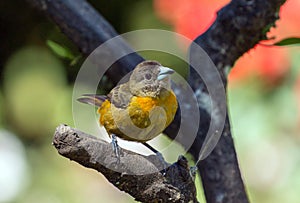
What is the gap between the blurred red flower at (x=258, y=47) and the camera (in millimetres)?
2473

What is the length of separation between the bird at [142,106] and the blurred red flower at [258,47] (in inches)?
51.8

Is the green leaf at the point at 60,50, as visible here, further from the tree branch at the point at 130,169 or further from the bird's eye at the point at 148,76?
the tree branch at the point at 130,169

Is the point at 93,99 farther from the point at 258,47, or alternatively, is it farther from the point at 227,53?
the point at 258,47

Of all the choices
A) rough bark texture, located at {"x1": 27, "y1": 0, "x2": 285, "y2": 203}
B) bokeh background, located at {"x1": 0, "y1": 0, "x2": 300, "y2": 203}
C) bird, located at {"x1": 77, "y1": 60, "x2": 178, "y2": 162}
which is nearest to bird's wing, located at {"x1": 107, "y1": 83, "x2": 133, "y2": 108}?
bird, located at {"x1": 77, "y1": 60, "x2": 178, "y2": 162}

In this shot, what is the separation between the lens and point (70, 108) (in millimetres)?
2592

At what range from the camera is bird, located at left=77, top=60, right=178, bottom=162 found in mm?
1076

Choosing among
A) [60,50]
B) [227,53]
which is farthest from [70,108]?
[227,53]

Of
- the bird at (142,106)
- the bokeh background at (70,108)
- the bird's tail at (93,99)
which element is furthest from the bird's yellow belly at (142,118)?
the bokeh background at (70,108)

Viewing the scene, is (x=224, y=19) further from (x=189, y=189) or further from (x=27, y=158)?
(x=27, y=158)

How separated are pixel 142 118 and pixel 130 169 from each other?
0.57 feet

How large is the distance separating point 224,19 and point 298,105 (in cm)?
126

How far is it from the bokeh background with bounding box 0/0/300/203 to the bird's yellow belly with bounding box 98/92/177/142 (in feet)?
4.19

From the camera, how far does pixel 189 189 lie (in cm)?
99

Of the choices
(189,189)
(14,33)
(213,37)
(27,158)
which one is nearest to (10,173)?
(27,158)
